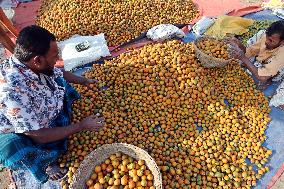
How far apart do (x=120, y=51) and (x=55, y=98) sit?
2.06 metres

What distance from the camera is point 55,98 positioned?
2992 mm

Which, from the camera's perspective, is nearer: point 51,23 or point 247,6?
point 51,23

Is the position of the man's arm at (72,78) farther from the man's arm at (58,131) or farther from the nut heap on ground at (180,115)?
the man's arm at (58,131)

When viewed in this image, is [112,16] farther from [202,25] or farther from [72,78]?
[72,78]

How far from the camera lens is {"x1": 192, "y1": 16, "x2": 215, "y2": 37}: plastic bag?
4.99 metres

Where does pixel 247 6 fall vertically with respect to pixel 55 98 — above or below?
below

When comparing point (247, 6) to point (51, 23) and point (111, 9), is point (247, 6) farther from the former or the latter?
point (51, 23)

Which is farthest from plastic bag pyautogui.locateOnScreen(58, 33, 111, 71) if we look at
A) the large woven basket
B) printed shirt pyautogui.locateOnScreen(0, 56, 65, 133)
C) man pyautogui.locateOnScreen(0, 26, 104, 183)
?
the large woven basket

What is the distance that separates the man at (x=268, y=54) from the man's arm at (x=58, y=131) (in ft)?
6.89

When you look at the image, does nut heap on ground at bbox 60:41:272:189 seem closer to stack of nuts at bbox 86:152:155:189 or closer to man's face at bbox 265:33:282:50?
stack of nuts at bbox 86:152:155:189

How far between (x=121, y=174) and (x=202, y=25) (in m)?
3.00

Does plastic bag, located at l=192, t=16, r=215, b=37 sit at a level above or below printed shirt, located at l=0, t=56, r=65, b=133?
below

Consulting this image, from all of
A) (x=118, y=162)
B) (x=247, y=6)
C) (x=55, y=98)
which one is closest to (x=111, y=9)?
(x=247, y=6)

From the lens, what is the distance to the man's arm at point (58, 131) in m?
2.71
